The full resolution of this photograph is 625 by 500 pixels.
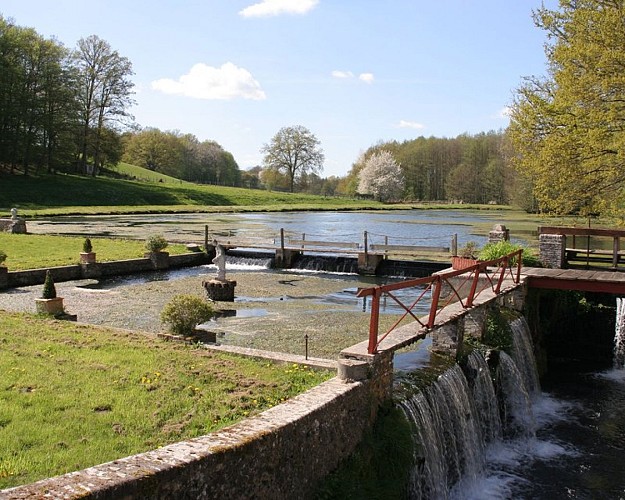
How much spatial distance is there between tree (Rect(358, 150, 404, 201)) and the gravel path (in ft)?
304

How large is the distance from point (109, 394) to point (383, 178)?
110830mm

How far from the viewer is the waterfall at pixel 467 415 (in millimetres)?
8672

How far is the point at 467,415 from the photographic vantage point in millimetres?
10461

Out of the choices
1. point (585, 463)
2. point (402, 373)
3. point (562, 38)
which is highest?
point (562, 38)

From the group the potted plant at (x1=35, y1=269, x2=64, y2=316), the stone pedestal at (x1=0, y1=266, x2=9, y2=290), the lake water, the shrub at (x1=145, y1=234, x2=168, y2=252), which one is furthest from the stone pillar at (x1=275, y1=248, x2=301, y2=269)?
the potted plant at (x1=35, y1=269, x2=64, y2=316)

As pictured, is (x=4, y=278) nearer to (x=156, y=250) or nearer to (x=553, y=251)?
(x=156, y=250)

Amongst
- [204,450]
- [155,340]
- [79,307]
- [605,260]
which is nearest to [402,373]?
[155,340]

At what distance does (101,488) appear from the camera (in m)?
4.44

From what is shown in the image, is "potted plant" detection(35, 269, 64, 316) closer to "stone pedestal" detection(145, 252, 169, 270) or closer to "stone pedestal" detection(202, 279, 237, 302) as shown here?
"stone pedestal" detection(202, 279, 237, 302)

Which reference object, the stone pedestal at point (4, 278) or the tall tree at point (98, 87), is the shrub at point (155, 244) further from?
the tall tree at point (98, 87)

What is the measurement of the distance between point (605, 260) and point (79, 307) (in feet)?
55.0

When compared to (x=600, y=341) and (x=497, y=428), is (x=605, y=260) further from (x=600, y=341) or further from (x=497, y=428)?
(x=497, y=428)

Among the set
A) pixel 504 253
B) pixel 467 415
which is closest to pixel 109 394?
pixel 467 415

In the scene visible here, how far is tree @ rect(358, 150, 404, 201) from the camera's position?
11725cm
